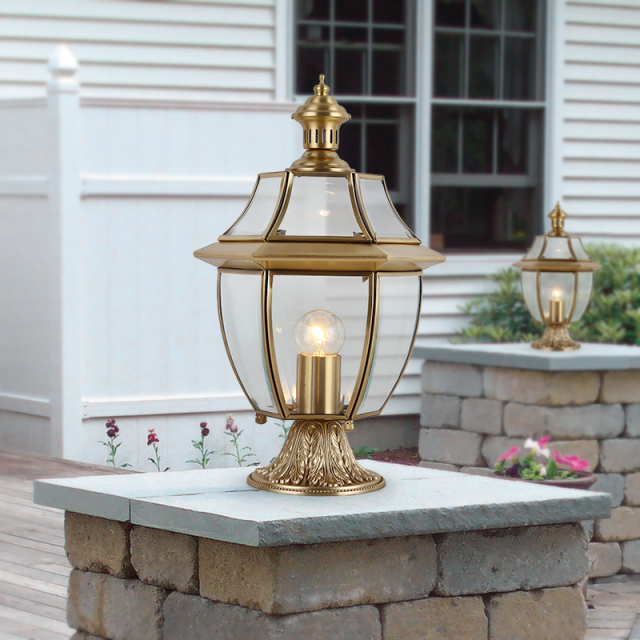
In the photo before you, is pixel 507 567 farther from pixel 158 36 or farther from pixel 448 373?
pixel 158 36

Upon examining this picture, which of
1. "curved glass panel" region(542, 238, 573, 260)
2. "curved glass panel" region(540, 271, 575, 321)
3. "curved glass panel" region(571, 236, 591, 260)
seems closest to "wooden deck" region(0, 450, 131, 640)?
"curved glass panel" region(540, 271, 575, 321)

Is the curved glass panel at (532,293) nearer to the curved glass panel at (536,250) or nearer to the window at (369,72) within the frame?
the curved glass panel at (536,250)

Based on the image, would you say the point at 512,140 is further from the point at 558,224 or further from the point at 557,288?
the point at 557,288

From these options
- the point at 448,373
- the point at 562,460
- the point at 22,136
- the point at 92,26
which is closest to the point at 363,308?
the point at 562,460

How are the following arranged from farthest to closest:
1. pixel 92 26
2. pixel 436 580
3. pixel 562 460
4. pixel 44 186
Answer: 1. pixel 92 26
2. pixel 44 186
3. pixel 562 460
4. pixel 436 580

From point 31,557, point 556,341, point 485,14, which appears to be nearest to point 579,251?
point 556,341

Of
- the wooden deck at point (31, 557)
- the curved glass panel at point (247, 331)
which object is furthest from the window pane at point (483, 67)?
the curved glass panel at point (247, 331)

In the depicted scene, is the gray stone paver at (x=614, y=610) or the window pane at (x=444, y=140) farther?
the window pane at (x=444, y=140)

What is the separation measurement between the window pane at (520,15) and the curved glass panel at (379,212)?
20.1ft

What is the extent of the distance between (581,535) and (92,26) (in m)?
5.60

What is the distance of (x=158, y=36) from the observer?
7.67m

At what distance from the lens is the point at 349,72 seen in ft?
26.9

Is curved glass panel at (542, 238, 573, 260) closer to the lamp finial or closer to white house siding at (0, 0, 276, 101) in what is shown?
white house siding at (0, 0, 276, 101)

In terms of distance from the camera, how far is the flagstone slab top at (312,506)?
8.25 ft
